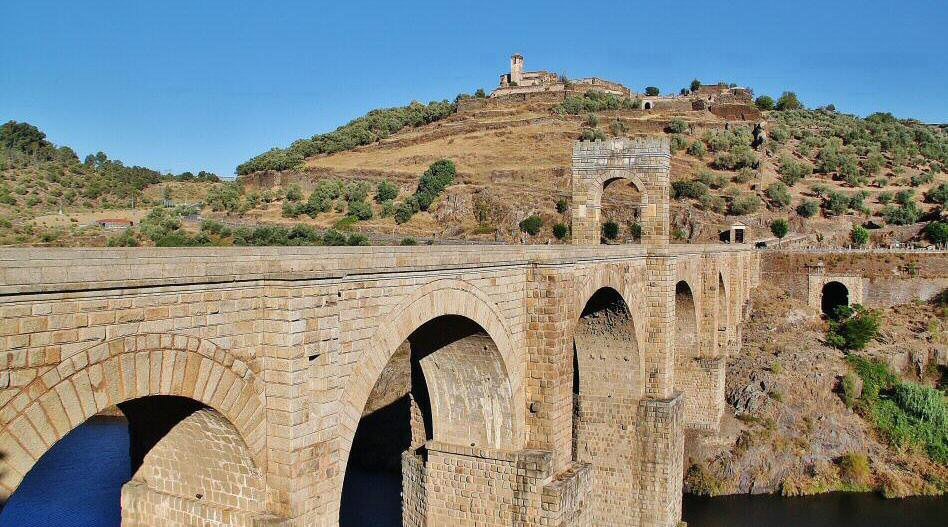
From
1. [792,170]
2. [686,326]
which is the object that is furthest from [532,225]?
[792,170]

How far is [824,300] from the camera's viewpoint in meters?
39.0

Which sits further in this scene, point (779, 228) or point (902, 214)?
point (902, 214)

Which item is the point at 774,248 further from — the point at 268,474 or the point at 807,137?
the point at 268,474

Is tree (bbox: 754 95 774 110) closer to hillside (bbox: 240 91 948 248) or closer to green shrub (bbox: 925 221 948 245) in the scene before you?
hillside (bbox: 240 91 948 248)

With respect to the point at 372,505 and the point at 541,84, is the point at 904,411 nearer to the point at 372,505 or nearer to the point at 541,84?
the point at 372,505

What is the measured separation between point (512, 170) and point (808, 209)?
67.3 feet

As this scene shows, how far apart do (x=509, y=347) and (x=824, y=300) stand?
32.3m

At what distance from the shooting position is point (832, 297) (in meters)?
38.8

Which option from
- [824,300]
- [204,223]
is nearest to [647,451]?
[824,300]

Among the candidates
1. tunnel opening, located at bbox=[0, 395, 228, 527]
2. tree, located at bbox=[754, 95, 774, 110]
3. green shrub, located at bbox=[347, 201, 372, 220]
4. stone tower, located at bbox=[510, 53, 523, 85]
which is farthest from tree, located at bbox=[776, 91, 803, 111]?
tunnel opening, located at bbox=[0, 395, 228, 527]

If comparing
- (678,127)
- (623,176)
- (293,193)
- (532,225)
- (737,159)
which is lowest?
(532,225)

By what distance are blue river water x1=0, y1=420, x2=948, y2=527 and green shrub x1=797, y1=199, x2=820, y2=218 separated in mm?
27603

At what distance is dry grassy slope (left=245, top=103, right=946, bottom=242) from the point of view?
46688 mm

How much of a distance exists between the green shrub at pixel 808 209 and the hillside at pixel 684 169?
0.10 metres
